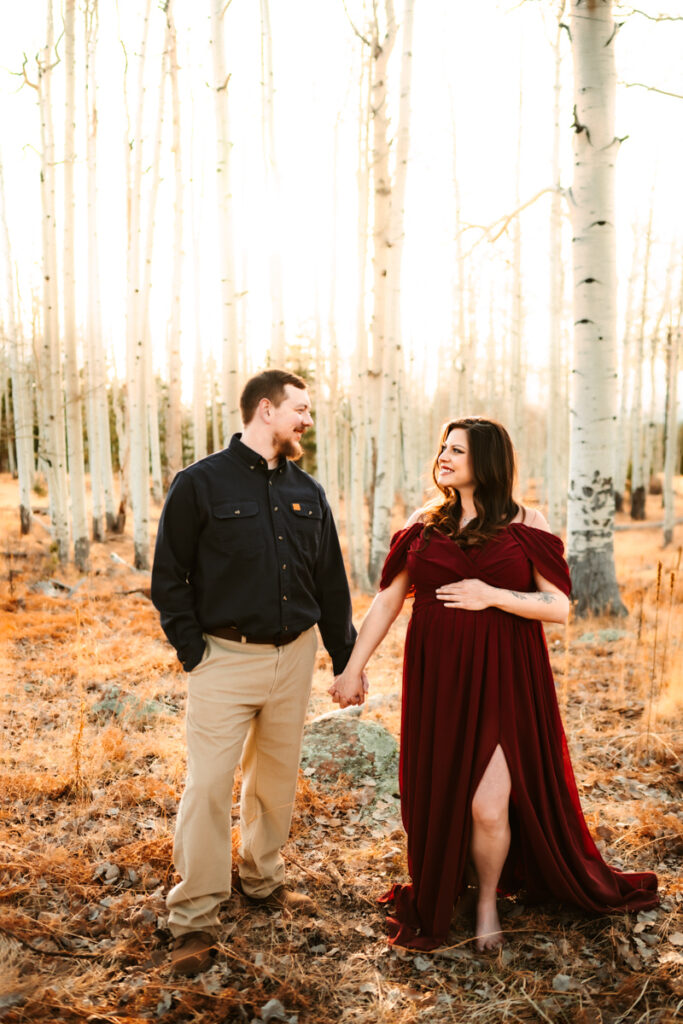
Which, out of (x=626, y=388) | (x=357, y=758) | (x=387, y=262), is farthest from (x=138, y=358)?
(x=626, y=388)

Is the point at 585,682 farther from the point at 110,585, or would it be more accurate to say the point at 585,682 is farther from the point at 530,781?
the point at 110,585

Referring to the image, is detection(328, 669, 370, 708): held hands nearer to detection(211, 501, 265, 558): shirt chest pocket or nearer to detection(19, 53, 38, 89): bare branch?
detection(211, 501, 265, 558): shirt chest pocket

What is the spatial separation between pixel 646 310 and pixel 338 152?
38.1ft

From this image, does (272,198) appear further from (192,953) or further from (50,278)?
(192,953)

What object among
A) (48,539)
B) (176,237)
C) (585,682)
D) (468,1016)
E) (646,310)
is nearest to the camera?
(468,1016)

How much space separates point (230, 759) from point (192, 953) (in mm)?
736

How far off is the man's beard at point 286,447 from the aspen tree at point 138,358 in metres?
9.57

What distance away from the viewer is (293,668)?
122 inches

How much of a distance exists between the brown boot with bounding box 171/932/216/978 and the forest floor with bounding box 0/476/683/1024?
42mm

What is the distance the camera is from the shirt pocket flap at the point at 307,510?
10.3 feet

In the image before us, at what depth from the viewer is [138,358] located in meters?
11.9

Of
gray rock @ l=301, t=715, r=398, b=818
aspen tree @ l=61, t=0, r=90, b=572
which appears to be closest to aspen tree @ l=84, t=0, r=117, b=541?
aspen tree @ l=61, t=0, r=90, b=572

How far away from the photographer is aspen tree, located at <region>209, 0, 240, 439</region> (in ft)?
20.9

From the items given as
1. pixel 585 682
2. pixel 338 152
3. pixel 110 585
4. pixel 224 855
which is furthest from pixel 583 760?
pixel 338 152
